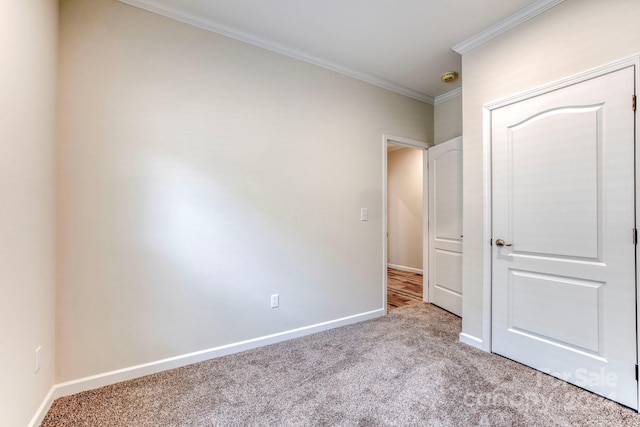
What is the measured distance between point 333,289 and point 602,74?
102 inches

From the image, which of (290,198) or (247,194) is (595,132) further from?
(247,194)

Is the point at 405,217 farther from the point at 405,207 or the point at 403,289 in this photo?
the point at 403,289

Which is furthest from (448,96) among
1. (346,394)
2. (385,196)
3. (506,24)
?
(346,394)

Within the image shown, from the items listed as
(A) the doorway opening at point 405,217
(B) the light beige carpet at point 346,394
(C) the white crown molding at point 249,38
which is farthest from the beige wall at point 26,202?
(A) the doorway opening at point 405,217

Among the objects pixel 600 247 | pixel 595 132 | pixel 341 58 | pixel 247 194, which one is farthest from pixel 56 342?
pixel 595 132

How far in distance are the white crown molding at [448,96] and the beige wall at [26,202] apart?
12.0 feet

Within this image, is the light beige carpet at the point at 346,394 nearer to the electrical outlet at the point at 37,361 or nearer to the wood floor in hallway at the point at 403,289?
the electrical outlet at the point at 37,361

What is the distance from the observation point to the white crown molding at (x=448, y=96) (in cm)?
336

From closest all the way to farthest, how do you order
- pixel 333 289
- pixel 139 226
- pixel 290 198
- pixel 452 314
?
pixel 139 226 → pixel 290 198 → pixel 333 289 → pixel 452 314

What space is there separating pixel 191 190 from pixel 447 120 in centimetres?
310

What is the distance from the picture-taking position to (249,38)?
2400mm

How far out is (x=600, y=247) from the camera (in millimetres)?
1784

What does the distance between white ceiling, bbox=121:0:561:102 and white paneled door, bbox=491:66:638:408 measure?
0.75 meters

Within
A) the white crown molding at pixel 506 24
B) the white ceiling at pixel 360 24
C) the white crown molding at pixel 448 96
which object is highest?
the white ceiling at pixel 360 24
